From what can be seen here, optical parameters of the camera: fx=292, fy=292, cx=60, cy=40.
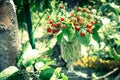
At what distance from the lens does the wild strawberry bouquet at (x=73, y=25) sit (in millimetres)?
2436

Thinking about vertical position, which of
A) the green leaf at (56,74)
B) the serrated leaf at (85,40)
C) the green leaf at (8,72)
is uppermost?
the serrated leaf at (85,40)

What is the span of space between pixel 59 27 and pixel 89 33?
0.87ft

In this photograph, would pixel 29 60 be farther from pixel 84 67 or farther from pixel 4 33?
pixel 84 67

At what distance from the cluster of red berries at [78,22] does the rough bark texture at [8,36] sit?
89 cm

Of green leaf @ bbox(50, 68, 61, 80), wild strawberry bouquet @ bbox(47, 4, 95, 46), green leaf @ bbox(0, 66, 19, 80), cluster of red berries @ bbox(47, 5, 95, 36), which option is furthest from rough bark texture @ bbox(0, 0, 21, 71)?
cluster of red berries @ bbox(47, 5, 95, 36)

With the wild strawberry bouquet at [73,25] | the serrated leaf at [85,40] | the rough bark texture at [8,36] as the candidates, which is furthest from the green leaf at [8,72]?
the serrated leaf at [85,40]

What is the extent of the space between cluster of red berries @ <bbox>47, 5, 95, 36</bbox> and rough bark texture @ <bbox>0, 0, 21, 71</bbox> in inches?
35.2

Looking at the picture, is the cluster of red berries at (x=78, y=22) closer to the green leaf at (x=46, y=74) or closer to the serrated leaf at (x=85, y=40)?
the serrated leaf at (x=85, y=40)

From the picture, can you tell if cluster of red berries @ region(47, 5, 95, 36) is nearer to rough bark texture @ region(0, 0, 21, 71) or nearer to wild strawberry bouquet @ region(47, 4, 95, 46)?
wild strawberry bouquet @ region(47, 4, 95, 46)

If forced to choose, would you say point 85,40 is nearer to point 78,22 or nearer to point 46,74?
point 78,22

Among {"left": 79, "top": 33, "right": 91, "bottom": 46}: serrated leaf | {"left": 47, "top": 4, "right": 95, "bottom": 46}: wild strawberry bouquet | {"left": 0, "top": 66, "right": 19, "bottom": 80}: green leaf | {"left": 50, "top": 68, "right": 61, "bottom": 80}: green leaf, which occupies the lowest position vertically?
{"left": 50, "top": 68, "right": 61, "bottom": 80}: green leaf

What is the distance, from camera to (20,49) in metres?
1.64

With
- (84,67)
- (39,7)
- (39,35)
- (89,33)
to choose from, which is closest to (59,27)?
(89,33)

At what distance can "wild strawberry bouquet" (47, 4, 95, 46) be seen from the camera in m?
2.44
